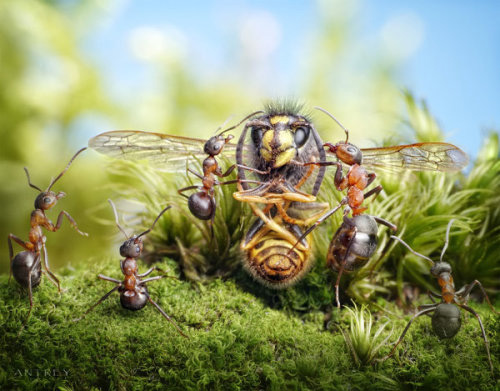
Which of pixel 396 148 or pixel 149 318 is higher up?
pixel 396 148

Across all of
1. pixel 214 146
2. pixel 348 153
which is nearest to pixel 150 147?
pixel 214 146

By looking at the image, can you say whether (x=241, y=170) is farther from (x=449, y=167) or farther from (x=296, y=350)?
(x=449, y=167)

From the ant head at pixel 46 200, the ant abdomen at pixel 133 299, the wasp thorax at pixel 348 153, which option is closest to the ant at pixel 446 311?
the wasp thorax at pixel 348 153

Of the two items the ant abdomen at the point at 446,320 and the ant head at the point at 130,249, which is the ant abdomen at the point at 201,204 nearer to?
the ant head at the point at 130,249

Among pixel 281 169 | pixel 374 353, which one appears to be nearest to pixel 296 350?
pixel 374 353

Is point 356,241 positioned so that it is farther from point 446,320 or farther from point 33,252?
point 33,252
